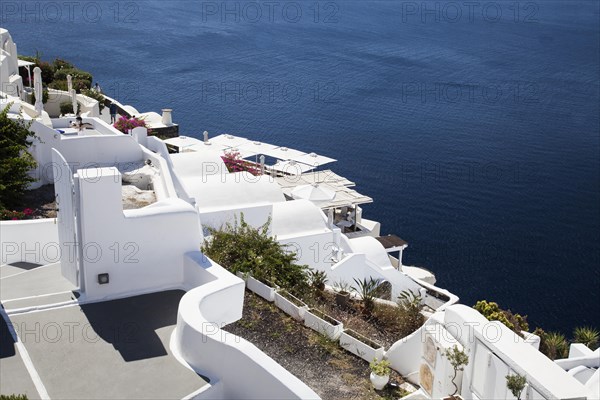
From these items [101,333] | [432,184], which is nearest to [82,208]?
[101,333]

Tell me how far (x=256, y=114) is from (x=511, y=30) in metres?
65.6

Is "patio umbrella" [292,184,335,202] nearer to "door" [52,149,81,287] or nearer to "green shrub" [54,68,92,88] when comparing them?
"green shrub" [54,68,92,88]

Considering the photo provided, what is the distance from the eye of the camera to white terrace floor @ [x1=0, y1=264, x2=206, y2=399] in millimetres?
7781

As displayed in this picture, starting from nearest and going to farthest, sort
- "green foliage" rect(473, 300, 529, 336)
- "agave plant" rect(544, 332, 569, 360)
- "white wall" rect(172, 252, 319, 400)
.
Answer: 1. "white wall" rect(172, 252, 319, 400)
2. "green foliage" rect(473, 300, 529, 336)
3. "agave plant" rect(544, 332, 569, 360)

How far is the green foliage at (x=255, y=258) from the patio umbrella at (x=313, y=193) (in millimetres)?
13821

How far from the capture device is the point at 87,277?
386 inches

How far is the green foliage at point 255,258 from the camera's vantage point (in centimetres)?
1345

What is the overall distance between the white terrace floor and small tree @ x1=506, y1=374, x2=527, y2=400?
167 inches

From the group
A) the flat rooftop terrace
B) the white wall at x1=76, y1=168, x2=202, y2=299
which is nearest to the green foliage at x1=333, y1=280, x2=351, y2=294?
the white wall at x1=76, y1=168, x2=202, y2=299

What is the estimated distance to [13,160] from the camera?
15.7 metres

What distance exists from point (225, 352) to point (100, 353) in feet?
5.71

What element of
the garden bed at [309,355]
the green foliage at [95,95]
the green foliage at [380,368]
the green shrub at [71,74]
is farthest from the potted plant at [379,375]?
the green shrub at [71,74]

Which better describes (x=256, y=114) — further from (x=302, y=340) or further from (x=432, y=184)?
(x=302, y=340)

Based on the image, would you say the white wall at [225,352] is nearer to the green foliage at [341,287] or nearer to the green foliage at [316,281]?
the green foliage at [316,281]
